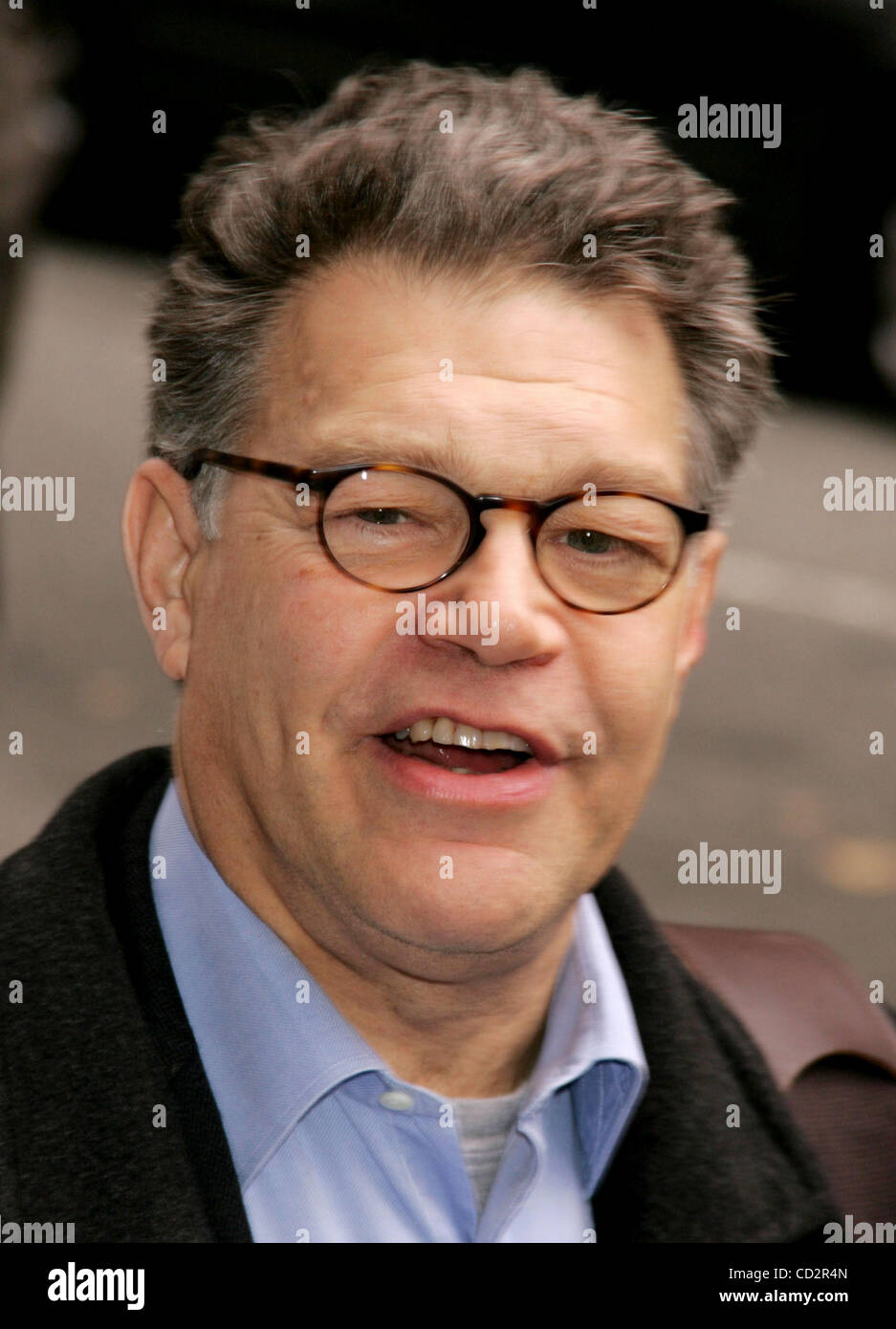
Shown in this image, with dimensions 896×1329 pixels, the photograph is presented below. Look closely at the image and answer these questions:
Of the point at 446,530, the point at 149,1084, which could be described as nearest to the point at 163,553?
the point at 446,530

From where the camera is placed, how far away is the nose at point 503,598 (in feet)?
5.99

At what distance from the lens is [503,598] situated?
1.84 m

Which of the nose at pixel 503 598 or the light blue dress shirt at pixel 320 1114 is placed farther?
the light blue dress shirt at pixel 320 1114

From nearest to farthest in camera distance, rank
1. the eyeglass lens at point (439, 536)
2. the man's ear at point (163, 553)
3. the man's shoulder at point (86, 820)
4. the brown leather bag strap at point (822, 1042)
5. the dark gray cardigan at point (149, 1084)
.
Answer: the dark gray cardigan at point (149, 1084) → the eyeglass lens at point (439, 536) → the man's shoulder at point (86, 820) → the man's ear at point (163, 553) → the brown leather bag strap at point (822, 1042)

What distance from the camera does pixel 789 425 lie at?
11.6 m

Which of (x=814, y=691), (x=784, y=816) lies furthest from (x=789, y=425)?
(x=784, y=816)

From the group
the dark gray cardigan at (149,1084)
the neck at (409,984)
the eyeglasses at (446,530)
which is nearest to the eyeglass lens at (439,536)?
the eyeglasses at (446,530)

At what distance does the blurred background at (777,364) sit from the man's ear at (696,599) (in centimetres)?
303

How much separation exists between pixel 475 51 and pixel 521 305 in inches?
380

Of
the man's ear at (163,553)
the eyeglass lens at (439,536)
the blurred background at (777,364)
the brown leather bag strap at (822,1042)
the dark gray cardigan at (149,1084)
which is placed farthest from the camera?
the blurred background at (777,364)

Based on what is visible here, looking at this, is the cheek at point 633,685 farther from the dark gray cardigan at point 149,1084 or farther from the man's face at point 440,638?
the dark gray cardigan at point 149,1084

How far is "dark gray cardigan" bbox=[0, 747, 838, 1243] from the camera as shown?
1770mm

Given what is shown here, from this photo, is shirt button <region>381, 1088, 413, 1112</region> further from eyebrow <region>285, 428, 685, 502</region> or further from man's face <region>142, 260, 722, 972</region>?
eyebrow <region>285, 428, 685, 502</region>

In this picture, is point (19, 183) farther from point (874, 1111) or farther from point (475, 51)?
point (475, 51)
